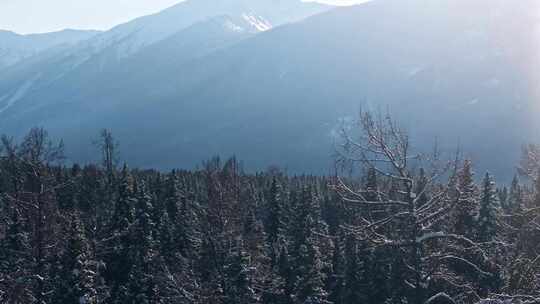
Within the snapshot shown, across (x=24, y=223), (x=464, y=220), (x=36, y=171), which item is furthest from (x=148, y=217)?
(x=464, y=220)

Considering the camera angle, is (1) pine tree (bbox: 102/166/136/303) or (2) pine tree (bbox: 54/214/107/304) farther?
(1) pine tree (bbox: 102/166/136/303)

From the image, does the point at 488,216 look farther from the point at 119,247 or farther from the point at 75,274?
the point at 75,274

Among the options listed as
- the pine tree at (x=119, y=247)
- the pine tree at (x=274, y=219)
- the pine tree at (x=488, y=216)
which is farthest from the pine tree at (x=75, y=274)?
the pine tree at (x=488, y=216)

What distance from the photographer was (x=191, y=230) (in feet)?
143

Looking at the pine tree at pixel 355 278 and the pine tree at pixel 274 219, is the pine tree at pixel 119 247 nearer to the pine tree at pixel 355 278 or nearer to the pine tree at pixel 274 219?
the pine tree at pixel 355 278

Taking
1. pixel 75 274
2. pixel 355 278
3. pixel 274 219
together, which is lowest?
pixel 355 278

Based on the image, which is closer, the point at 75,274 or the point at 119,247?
the point at 75,274

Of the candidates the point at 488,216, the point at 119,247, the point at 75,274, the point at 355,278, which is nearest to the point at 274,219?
the point at 355,278

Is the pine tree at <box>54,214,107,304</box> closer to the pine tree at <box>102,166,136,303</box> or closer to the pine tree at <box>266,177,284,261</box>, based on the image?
the pine tree at <box>102,166,136,303</box>

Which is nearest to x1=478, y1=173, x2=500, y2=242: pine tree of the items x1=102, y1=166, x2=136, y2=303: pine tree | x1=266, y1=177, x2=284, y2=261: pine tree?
x1=266, y1=177, x2=284, y2=261: pine tree

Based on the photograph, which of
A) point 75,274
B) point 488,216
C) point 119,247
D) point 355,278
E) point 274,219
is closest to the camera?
point 75,274

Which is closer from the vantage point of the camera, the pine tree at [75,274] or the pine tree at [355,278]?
the pine tree at [75,274]

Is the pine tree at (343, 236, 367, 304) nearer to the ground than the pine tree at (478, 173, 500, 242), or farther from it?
nearer to the ground

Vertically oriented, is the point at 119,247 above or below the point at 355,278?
above
